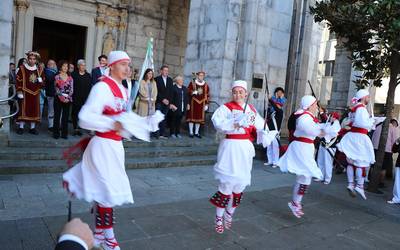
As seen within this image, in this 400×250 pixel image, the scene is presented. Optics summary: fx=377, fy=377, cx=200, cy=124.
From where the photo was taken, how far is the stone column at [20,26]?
12.0 m

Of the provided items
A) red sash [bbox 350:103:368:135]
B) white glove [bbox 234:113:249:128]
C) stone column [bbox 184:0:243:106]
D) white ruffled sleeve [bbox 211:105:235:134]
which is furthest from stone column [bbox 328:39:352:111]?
white glove [bbox 234:113:249:128]

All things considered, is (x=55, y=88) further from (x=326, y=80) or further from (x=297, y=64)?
(x=326, y=80)

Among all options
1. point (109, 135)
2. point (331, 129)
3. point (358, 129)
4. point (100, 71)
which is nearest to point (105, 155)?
point (109, 135)

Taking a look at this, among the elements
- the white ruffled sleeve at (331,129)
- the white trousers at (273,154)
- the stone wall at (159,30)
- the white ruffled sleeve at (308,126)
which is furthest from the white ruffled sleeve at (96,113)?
the stone wall at (159,30)

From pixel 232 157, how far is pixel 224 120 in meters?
0.48

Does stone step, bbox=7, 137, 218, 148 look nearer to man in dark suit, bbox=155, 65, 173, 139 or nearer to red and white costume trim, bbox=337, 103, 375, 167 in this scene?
man in dark suit, bbox=155, 65, 173, 139

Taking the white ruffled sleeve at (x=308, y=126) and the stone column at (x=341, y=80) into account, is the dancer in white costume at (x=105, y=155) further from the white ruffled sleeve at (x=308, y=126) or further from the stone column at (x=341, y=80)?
the stone column at (x=341, y=80)

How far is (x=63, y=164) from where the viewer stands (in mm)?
7176

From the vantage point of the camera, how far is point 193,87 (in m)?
10.8

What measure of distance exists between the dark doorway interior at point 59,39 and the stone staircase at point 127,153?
6.56m

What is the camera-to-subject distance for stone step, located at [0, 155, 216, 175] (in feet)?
21.9

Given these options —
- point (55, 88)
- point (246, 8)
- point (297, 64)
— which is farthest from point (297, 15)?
point (55, 88)

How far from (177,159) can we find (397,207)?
4.66 m

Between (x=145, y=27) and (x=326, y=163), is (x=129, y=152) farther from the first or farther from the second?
(x=145, y=27)
